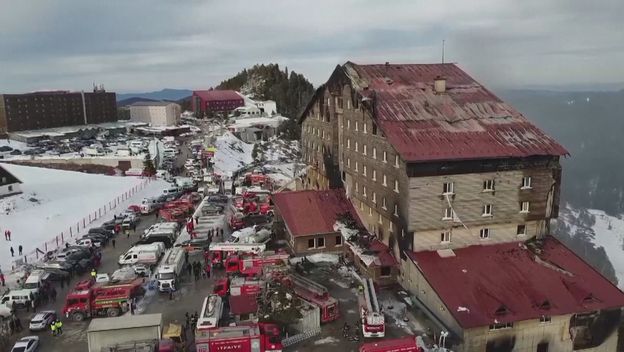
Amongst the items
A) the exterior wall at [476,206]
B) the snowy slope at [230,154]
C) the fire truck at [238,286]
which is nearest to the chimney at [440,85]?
the exterior wall at [476,206]

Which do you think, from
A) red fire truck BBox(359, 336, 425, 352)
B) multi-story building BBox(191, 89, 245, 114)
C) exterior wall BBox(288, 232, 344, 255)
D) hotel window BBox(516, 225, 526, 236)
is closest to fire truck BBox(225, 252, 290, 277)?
exterior wall BBox(288, 232, 344, 255)

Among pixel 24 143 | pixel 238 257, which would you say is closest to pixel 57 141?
pixel 24 143

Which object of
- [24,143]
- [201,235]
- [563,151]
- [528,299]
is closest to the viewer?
[528,299]

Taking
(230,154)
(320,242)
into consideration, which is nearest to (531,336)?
(320,242)

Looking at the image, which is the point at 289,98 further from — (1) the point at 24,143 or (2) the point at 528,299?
(2) the point at 528,299

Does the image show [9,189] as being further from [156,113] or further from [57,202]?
[156,113]

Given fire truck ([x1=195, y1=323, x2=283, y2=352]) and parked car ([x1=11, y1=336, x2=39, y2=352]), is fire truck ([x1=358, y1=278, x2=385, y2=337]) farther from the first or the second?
parked car ([x1=11, y1=336, x2=39, y2=352])
